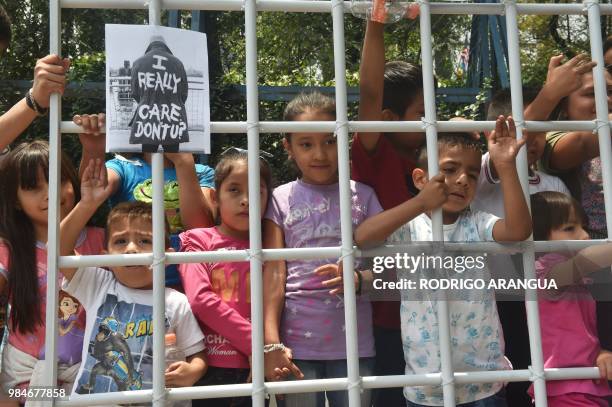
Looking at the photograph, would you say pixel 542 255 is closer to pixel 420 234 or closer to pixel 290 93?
pixel 420 234

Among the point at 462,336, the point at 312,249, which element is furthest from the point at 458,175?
the point at 312,249

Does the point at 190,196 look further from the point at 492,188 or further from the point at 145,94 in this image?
the point at 492,188

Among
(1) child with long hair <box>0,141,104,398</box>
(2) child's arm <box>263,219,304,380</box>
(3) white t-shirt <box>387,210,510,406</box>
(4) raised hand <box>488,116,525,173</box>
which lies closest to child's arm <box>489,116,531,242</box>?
(4) raised hand <box>488,116,525,173</box>

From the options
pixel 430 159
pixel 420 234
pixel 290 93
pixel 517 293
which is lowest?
pixel 517 293

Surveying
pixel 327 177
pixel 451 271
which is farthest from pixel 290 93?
pixel 451 271

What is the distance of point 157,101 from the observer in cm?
151

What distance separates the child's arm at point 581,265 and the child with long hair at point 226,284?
847 mm

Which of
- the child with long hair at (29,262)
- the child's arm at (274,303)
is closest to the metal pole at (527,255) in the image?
the child's arm at (274,303)

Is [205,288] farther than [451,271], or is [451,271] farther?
[205,288]

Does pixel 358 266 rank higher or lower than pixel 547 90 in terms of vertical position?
lower

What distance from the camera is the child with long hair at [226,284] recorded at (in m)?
1.82

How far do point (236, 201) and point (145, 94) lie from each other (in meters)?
0.55

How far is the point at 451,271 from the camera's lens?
1.66 meters

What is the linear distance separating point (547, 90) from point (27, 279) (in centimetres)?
148
